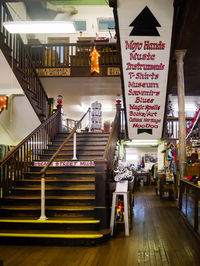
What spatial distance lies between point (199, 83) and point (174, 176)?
3.82 m

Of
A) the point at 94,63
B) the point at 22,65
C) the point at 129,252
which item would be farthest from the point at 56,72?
the point at 129,252

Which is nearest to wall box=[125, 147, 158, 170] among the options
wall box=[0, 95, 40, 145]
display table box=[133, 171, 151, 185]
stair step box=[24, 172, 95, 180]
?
display table box=[133, 171, 151, 185]

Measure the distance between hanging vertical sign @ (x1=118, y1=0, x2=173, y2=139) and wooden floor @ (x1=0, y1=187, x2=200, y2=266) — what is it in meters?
3.10

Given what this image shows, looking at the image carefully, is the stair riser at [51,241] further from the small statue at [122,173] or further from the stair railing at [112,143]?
the stair railing at [112,143]

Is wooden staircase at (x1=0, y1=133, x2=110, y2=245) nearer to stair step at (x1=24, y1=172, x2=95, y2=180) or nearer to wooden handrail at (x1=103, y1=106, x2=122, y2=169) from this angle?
stair step at (x1=24, y1=172, x2=95, y2=180)

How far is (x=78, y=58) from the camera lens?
10.5 meters

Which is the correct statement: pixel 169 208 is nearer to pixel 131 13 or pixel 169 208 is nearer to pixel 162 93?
pixel 162 93

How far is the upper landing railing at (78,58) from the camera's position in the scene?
996 cm

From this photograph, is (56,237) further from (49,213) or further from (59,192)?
(59,192)

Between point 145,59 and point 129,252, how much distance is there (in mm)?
4257

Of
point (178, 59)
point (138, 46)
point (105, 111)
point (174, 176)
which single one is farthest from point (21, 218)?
point (105, 111)

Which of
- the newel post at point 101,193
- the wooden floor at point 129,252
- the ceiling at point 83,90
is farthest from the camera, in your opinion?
the ceiling at point 83,90

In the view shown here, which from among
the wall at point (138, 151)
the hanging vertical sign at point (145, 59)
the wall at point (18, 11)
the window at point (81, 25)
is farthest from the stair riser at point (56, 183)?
the wall at point (138, 151)

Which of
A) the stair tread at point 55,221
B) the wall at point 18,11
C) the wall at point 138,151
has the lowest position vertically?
the stair tread at point 55,221
